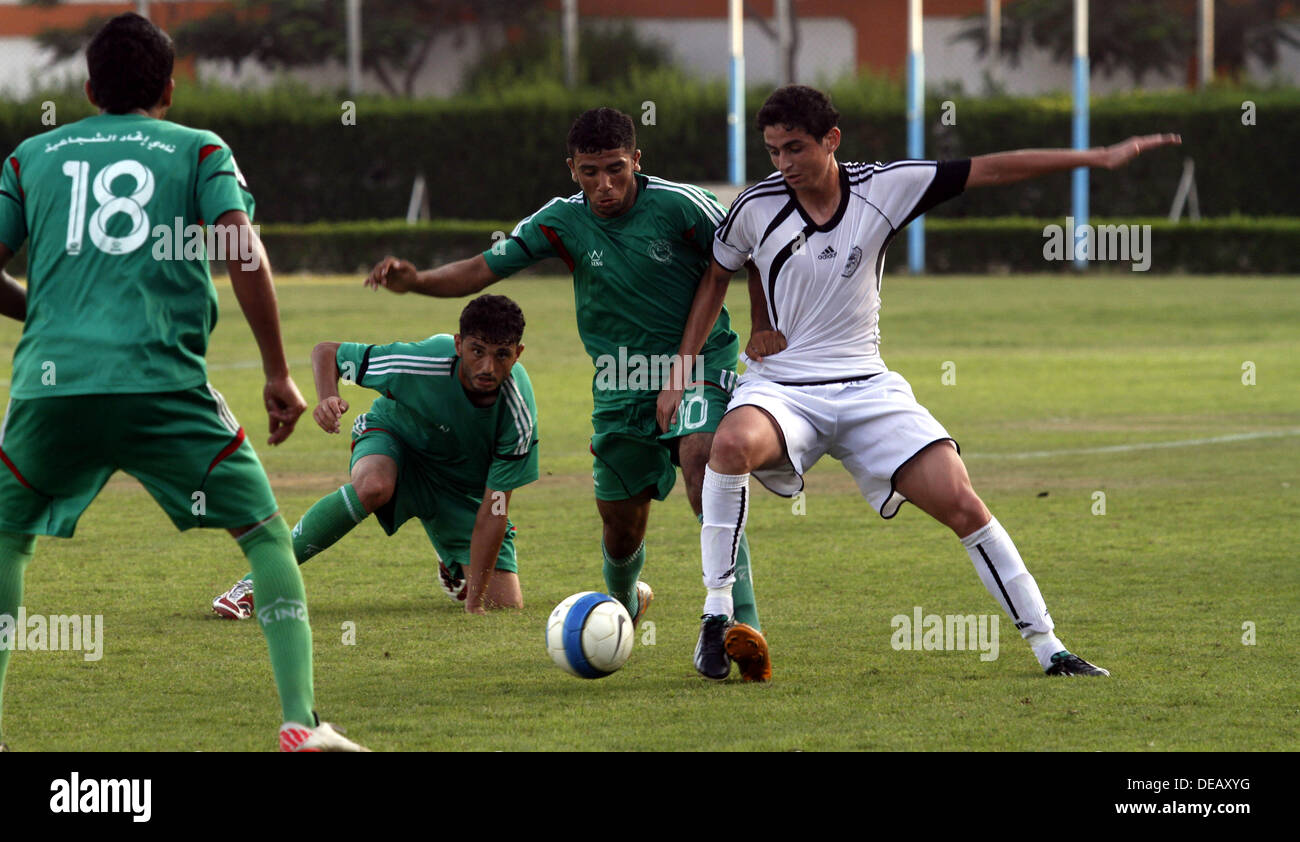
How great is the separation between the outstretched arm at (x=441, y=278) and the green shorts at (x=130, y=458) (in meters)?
1.43

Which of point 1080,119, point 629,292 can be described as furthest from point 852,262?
point 1080,119

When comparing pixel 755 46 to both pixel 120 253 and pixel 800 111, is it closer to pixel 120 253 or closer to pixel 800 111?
pixel 800 111

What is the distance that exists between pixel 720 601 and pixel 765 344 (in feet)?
3.15

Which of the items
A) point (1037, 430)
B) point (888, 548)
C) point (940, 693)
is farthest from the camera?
point (1037, 430)

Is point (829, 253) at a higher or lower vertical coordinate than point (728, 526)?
higher

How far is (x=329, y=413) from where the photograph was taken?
6895mm

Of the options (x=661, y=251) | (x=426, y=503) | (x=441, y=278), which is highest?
(x=661, y=251)

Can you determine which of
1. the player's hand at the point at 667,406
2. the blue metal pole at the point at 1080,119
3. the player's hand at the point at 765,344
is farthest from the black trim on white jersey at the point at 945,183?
the blue metal pole at the point at 1080,119

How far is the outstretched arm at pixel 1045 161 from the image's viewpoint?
6.08 m

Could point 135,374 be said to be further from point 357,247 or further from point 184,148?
point 357,247

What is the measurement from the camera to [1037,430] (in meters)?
14.3
